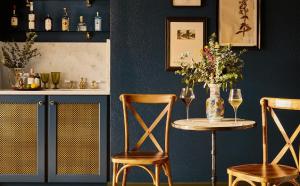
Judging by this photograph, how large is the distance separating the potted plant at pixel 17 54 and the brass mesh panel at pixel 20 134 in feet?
1.78

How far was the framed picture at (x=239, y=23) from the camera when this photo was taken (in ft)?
14.4

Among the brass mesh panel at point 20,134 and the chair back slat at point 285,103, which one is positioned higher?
the chair back slat at point 285,103

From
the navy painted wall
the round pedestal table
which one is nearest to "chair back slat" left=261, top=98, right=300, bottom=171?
the round pedestal table

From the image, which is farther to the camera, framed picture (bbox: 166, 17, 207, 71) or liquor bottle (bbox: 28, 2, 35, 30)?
liquor bottle (bbox: 28, 2, 35, 30)

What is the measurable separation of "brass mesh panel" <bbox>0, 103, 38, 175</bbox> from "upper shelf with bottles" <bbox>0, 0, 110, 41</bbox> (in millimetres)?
1003

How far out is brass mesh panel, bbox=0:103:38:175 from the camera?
4.54m

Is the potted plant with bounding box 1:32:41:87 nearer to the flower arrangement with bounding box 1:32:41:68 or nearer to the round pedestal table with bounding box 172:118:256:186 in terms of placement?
the flower arrangement with bounding box 1:32:41:68

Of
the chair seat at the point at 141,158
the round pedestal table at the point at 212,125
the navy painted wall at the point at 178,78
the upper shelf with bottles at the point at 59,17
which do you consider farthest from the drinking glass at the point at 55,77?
the round pedestal table at the point at 212,125

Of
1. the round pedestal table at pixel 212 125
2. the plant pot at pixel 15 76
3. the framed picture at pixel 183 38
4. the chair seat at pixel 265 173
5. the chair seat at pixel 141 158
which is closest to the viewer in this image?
the chair seat at pixel 265 173

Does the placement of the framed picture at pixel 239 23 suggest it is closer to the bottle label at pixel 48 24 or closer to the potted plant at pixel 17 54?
the bottle label at pixel 48 24

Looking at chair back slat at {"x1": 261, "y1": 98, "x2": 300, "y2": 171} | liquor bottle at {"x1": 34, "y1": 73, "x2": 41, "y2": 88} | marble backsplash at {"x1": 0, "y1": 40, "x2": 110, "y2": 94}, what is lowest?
chair back slat at {"x1": 261, "y1": 98, "x2": 300, "y2": 171}

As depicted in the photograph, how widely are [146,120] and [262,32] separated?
1309 mm

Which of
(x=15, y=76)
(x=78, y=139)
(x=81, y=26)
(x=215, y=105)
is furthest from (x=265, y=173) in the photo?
(x=15, y=76)

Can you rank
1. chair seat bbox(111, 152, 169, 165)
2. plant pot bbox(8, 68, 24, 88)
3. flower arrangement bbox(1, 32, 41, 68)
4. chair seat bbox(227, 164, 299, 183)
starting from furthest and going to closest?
flower arrangement bbox(1, 32, 41, 68)
plant pot bbox(8, 68, 24, 88)
chair seat bbox(111, 152, 169, 165)
chair seat bbox(227, 164, 299, 183)
